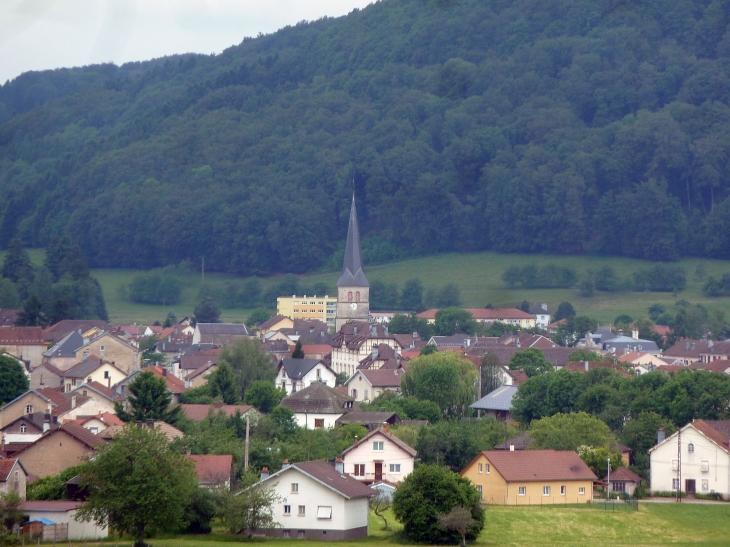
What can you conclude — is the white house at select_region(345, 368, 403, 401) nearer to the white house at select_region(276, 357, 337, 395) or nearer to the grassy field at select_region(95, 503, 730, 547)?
the white house at select_region(276, 357, 337, 395)

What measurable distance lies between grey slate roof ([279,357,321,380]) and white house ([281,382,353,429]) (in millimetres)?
16190

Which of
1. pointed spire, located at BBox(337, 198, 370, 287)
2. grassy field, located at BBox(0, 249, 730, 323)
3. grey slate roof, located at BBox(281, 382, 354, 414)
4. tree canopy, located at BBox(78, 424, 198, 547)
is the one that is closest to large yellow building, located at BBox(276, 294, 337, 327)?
grassy field, located at BBox(0, 249, 730, 323)

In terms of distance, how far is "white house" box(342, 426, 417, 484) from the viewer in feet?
144

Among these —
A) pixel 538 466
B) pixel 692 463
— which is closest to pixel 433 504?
pixel 538 466

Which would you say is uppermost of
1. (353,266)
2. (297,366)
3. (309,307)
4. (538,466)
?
(353,266)

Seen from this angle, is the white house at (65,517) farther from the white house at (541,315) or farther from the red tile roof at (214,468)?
the white house at (541,315)

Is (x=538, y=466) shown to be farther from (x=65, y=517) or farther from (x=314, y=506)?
(x=65, y=517)

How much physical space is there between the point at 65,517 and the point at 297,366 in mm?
44913

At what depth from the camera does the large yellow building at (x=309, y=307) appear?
482 feet

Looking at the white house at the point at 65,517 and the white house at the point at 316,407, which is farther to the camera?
the white house at the point at 316,407

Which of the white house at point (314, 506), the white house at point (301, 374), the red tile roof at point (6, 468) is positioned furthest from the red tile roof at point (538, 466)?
the white house at point (301, 374)

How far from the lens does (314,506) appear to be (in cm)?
3506

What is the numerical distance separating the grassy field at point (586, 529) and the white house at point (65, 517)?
5.22 ft

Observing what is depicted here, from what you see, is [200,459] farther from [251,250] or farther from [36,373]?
[251,250]
